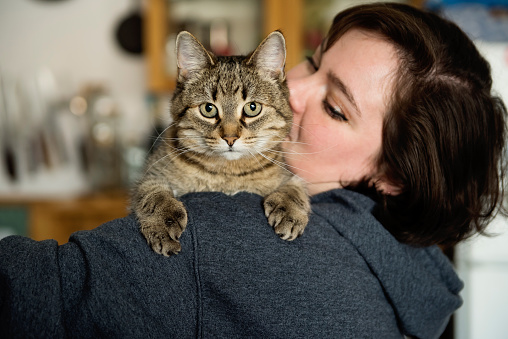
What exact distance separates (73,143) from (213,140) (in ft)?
8.65

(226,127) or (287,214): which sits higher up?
Answer: (226,127)

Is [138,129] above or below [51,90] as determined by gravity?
below

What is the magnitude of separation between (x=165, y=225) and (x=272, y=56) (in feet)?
1.97

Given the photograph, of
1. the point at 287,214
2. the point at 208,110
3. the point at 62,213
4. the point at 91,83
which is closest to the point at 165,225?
the point at 287,214

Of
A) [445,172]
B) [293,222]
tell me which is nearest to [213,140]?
[293,222]

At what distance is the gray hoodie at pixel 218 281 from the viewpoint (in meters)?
0.66

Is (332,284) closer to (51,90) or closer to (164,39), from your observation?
(164,39)

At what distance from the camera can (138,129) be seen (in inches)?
130

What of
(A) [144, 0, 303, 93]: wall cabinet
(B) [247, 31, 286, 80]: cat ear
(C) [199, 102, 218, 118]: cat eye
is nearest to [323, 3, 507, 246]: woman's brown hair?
(B) [247, 31, 286, 80]: cat ear

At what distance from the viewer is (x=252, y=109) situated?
112 centimetres

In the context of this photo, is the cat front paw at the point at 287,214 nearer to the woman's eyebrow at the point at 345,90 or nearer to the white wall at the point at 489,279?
the woman's eyebrow at the point at 345,90

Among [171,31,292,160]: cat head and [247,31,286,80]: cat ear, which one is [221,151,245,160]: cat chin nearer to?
[171,31,292,160]: cat head

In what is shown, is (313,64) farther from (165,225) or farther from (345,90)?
(165,225)

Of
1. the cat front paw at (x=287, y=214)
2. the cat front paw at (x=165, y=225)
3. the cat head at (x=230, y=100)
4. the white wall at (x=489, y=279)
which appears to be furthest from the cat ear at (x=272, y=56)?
the white wall at (x=489, y=279)
